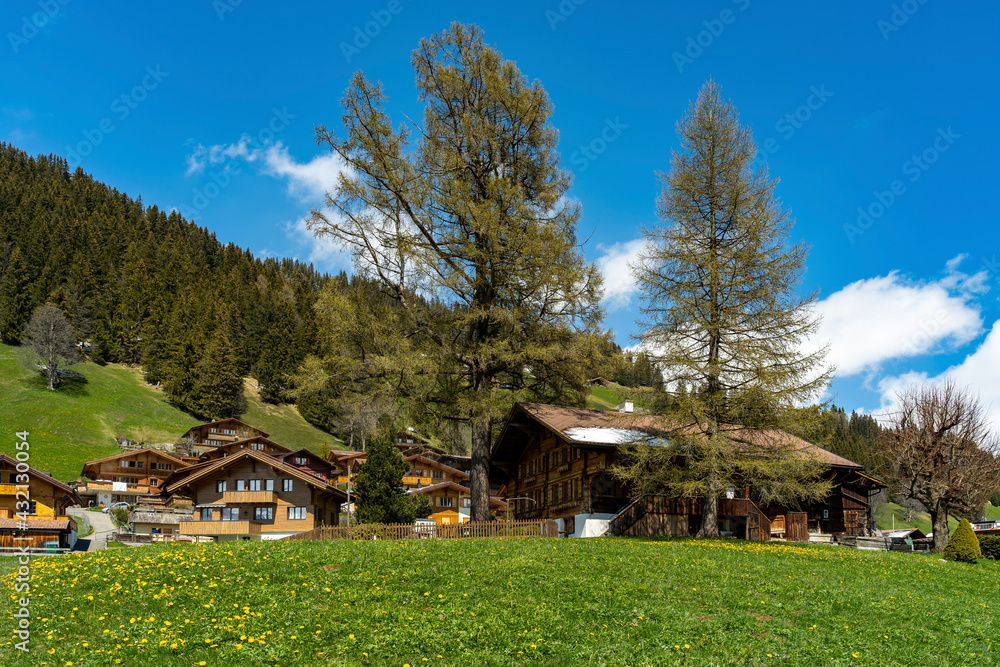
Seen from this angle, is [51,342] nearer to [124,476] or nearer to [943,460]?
[124,476]

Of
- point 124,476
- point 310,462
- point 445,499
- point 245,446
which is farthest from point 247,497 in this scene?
point 124,476

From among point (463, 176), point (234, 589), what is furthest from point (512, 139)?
point (234, 589)

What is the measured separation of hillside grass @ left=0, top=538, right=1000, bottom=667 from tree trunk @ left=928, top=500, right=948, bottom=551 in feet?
63.7

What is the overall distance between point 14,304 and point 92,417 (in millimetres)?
33838

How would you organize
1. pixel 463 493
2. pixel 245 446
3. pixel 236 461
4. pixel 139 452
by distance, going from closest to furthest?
pixel 236 461
pixel 463 493
pixel 245 446
pixel 139 452

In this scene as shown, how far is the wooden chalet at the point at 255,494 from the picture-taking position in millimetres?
51312

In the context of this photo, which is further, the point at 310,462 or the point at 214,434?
the point at 214,434

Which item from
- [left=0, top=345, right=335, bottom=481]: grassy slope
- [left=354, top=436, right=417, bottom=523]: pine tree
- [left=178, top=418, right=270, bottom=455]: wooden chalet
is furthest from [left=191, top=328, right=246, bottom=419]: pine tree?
[left=354, top=436, right=417, bottom=523]: pine tree

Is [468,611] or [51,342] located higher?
[51,342]

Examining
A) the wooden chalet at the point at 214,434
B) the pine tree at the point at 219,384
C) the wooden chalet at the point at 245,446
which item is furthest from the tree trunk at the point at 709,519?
the pine tree at the point at 219,384

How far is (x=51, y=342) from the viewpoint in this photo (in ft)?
306

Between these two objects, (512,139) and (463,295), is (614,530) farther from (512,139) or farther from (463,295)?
(512,139)

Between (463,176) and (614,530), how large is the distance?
15821 millimetres

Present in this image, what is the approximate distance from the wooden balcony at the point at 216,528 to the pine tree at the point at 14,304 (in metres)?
75.8
